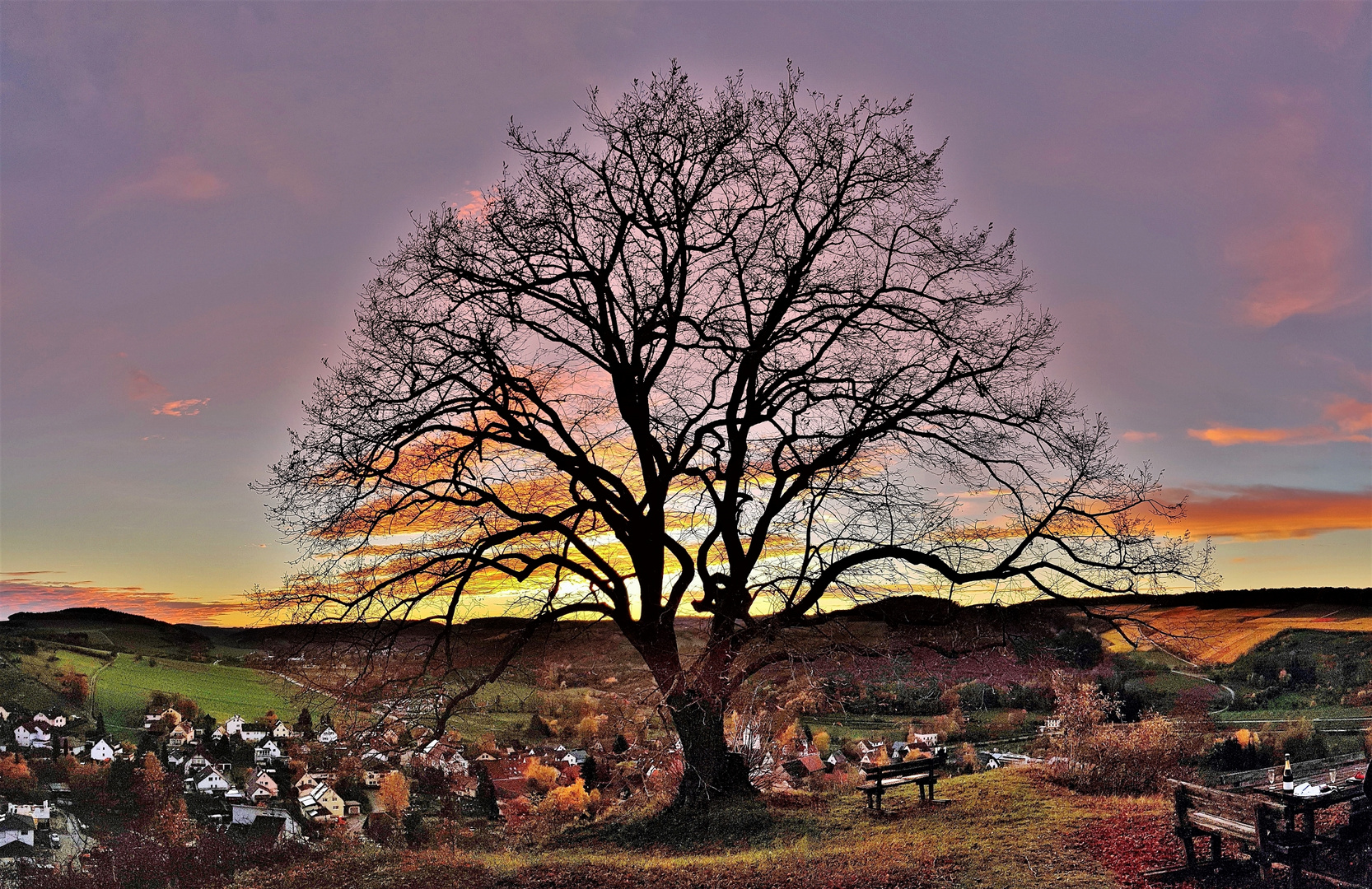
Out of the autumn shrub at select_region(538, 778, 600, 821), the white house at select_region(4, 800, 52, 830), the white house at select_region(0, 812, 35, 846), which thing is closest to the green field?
the white house at select_region(4, 800, 52, 830)

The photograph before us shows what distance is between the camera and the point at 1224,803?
39.8 feet

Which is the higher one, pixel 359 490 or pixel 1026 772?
pixel 359 490

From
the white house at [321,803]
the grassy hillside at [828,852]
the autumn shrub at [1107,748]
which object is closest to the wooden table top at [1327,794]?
the grassy hillside at [828,852]

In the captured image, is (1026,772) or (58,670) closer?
(1026,772)

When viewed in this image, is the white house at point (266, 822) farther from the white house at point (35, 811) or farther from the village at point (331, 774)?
the white house at point (35, 811)

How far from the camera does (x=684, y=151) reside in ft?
49.6

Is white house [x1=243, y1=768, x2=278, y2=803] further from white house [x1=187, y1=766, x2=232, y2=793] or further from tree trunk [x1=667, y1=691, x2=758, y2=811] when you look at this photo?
tree trunk [x1=667, y1=691, x2=758, y2=811]

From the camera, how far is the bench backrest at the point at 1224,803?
460 inches

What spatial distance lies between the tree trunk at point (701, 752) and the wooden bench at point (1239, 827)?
6.43 m

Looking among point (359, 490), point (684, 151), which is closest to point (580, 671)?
point (359, 490)

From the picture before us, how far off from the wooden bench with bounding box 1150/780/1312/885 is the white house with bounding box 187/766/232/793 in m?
14.9

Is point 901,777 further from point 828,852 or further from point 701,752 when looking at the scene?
point 701,752

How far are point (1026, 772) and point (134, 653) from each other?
19.4 meters

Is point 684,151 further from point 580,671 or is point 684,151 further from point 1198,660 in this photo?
point 1198,660
